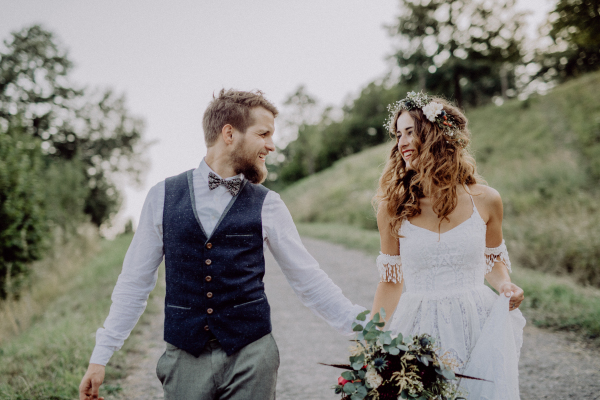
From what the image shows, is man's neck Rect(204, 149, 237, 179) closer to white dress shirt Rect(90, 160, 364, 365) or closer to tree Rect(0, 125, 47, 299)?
white dress shirt Rect(90, 160, 364, 365)

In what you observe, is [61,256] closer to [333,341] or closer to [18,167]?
[18,167]

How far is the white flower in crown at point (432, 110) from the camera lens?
7.99 ft

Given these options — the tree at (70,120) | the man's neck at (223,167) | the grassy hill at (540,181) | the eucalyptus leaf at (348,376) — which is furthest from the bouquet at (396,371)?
the tree at (70,120)

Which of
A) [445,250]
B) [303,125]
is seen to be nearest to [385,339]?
[445,250]

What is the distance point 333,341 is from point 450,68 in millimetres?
28069

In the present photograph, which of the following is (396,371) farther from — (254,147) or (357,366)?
(254,147)

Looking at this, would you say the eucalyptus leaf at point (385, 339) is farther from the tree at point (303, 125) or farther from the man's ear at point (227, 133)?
the tree at point (303, 125)

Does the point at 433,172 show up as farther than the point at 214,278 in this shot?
Yes

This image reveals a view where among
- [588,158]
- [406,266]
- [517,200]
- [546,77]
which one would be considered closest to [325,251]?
[517,200]

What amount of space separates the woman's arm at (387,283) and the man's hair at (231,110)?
0.94 m

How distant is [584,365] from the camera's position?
3.84 meters

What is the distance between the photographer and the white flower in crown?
7.99 feet

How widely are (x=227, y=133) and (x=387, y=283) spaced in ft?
4.28

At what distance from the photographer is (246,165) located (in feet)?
6.78
